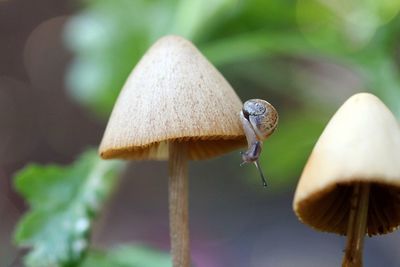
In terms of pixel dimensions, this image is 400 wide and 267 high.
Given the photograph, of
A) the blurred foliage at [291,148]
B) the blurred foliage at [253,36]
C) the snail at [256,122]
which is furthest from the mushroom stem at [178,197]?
the blurred foliage at [291,148]

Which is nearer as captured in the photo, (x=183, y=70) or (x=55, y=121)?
(x=183, y=70)

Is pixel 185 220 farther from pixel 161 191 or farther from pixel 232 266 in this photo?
pixel 161 191

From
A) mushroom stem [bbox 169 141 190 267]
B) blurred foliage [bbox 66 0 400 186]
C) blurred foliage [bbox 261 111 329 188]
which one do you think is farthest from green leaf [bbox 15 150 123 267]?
blurred foliage [bbox 261 111 329 188]

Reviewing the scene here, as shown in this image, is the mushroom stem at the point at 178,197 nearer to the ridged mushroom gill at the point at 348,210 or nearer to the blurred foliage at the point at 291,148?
the ridged mushroom gill at the point at 348,210

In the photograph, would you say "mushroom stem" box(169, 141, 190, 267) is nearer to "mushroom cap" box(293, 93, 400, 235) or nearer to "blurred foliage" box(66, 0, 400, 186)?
"mushroom cap" box(293, 93, 400, 235)

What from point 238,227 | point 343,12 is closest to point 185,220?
point 343,12

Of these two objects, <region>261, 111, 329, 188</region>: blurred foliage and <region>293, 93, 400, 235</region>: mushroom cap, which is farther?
<region>261, 111, 329, 188</region>: blurred foliage
